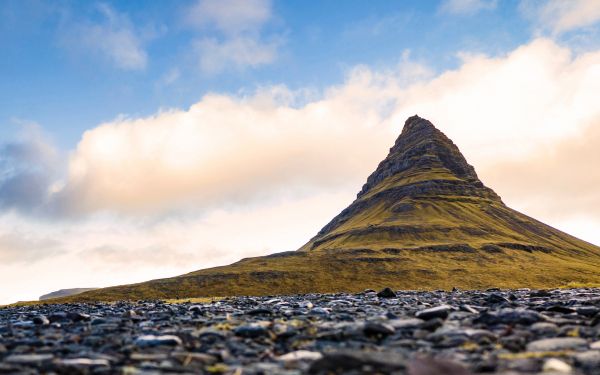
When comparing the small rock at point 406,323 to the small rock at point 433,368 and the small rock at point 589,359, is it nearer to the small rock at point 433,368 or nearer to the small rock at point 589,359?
the small rock at point 589,359

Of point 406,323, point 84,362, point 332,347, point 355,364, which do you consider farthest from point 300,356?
point 406,323

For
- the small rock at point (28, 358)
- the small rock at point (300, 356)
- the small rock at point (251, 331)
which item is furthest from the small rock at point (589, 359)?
the small rock at point (28, 358)

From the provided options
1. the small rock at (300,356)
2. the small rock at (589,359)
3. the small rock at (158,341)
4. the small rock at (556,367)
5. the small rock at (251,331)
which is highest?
the small rock at (158,341)

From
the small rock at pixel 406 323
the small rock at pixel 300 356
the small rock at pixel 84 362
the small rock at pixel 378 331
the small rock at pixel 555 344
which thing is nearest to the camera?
the small rock at pixel 84 362

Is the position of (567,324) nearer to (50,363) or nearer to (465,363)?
(465,363)

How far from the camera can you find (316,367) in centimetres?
717

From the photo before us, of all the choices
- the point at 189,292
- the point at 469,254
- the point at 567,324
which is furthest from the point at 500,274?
the point at 567,324

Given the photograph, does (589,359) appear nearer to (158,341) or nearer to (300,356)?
(300,356)

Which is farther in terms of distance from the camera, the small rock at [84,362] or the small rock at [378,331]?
the small rock at [378,331]

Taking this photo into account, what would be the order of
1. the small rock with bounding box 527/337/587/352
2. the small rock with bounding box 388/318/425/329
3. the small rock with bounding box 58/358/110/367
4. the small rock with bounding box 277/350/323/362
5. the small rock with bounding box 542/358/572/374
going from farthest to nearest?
the small rock with bounding box 388/318/425/329 < the small rock with bounding box 527/337/587/352 < the small rock with bounding box 277/350/323/362 < the small rock with bounding box 58/358/110/367 < the small rock with bounding box 542/358/572/374

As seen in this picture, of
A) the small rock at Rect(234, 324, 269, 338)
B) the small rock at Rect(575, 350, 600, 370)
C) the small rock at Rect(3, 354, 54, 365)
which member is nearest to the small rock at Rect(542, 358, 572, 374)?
the small rock at Rect(575, 350, 600, 370)

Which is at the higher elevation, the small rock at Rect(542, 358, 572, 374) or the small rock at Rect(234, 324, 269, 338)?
the small rock at Rect(234, 324, 269, 338)

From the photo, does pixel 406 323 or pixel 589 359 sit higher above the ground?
pixel 406 323

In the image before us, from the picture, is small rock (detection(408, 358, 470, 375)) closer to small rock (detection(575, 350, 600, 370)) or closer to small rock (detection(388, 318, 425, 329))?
small rock (detection(575, 350, 600, 370))
